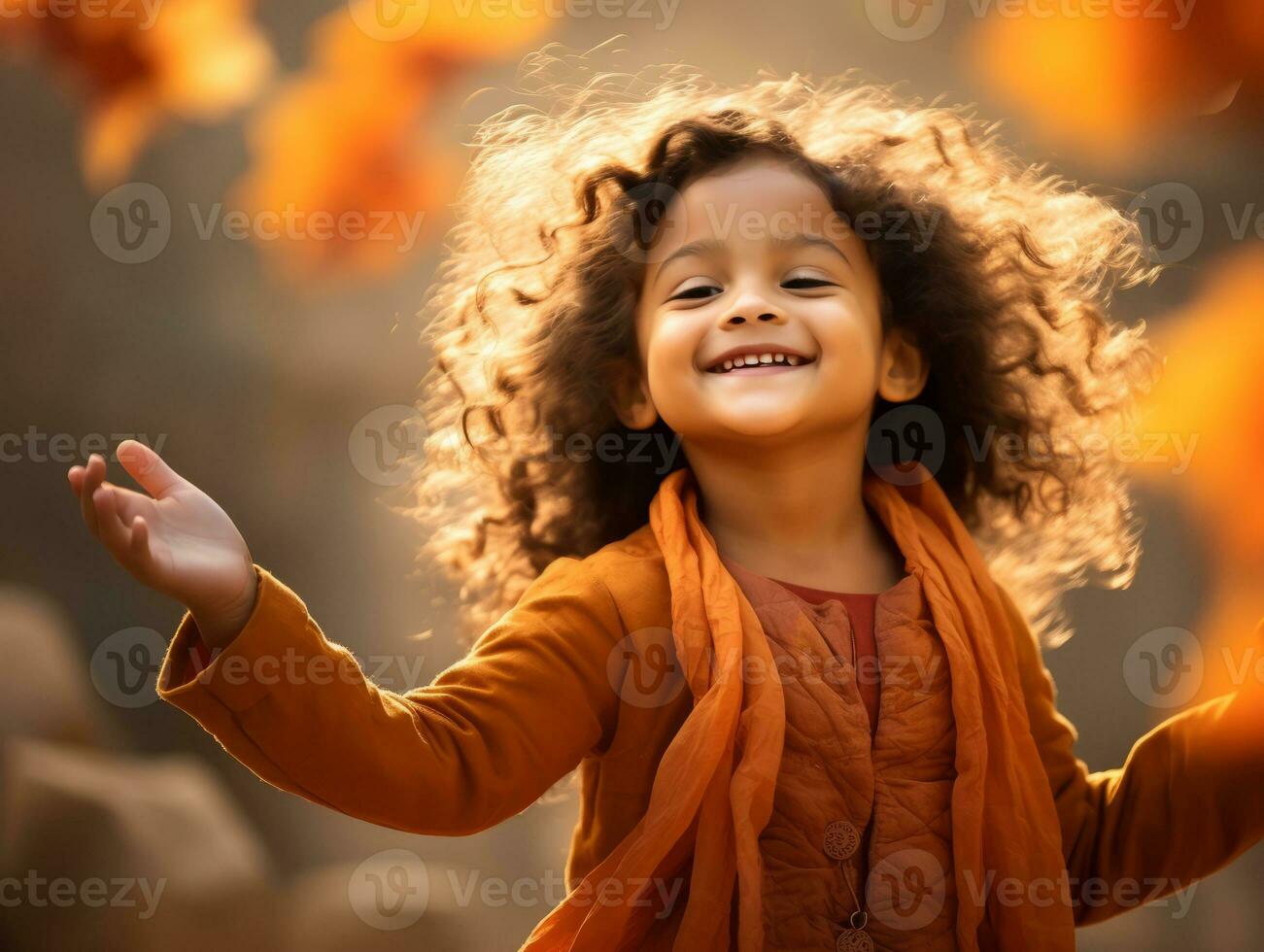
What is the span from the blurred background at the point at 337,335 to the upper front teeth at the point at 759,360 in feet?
2.36

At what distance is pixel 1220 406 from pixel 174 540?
1.41 meters

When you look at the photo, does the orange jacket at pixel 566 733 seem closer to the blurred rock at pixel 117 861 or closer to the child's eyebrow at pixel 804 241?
the child's eyebrow at pixel 804 241

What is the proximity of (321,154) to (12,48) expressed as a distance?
43cm

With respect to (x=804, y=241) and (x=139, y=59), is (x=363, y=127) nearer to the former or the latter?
(x=139, y=59)

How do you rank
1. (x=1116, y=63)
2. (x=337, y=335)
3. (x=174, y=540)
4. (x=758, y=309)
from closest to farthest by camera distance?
(x=174, y=540), (x=758, y=309), (x=1116, y=63), (x=337, y=335)

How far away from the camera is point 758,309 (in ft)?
3.79

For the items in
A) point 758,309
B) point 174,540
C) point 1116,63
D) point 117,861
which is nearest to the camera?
point 174,540

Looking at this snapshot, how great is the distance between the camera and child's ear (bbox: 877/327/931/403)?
130 cm

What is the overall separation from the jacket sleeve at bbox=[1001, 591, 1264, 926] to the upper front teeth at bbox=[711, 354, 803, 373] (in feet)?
1.16

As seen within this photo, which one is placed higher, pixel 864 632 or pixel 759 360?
pixel 759 360

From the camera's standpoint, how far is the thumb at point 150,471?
90 cm

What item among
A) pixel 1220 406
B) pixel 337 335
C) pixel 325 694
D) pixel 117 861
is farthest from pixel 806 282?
pixel 117 861

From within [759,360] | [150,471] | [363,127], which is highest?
[363,127]

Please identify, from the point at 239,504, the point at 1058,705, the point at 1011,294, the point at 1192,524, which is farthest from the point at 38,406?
the point at 1192,524
